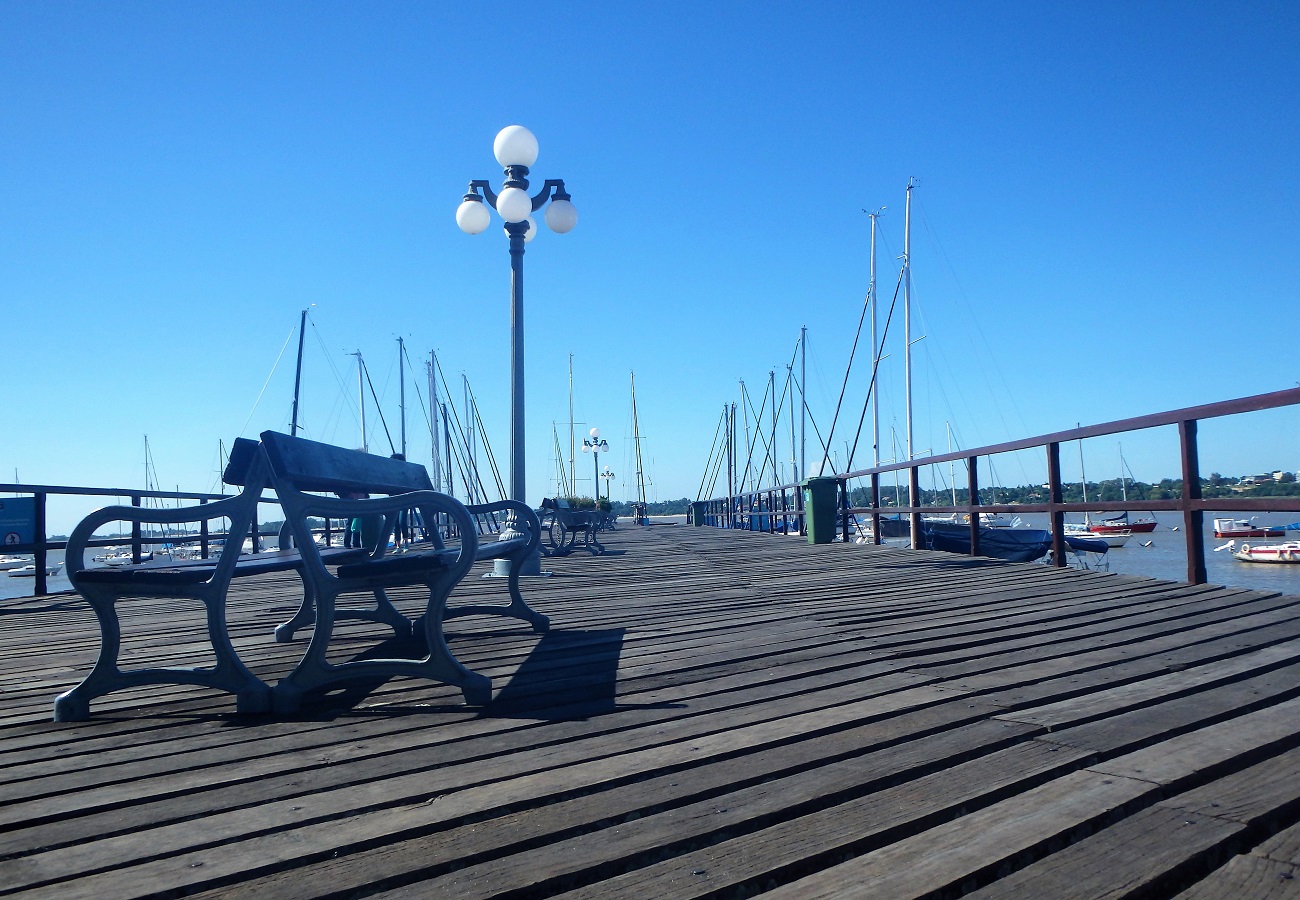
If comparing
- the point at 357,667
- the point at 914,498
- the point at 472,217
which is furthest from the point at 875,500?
the point at 357,667

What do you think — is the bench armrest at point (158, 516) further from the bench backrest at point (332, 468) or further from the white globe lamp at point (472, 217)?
the white globe lamp at point (472, 217)

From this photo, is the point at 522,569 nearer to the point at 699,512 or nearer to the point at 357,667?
the point at 357,667

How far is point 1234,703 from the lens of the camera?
89.4 inches

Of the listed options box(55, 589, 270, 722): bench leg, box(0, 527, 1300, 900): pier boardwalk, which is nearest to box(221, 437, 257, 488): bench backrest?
box(55, 589, 270, 722): bench leg

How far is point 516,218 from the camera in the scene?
7.64 meters

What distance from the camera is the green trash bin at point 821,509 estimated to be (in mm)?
11422

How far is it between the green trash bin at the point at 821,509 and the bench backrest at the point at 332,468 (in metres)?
7.55

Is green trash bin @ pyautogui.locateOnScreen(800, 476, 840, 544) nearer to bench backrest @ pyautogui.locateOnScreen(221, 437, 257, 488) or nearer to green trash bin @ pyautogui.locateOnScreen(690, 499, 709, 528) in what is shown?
bench backrest @ pyautogui.locateOnScreen(221, 437, 257, 488)

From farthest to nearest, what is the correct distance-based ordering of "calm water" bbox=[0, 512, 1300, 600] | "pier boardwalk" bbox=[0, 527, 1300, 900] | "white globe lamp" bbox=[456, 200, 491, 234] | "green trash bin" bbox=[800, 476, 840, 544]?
"green trash bin" bbox=[800, 476, 840, 544], "calm water" bbox=[0, 512, 1300, 600], "white globe lamp" bbox=[456, 200, 491, 234], "pier boardwalk" bbox=[0, 527, 1300, 900]

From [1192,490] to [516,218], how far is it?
547 cm

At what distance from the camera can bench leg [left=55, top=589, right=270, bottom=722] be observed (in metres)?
2.61

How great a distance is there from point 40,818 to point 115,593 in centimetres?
107

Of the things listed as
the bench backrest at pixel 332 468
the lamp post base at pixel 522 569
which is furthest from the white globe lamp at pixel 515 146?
the bench backrest at pixel 332 468

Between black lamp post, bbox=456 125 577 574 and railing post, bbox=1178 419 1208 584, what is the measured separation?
432cm
